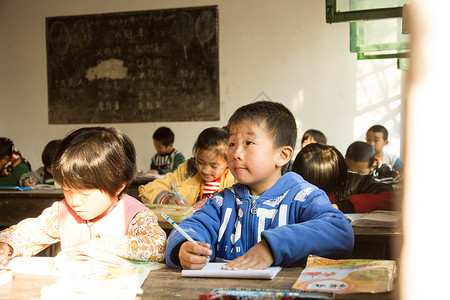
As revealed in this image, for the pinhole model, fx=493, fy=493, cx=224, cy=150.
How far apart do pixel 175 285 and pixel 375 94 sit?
5.78m

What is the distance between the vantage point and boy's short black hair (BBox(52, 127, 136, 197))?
1.43 meters

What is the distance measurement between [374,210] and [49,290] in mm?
1785

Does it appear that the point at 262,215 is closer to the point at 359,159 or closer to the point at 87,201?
the point at 87,201

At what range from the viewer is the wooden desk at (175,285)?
0.91 meters

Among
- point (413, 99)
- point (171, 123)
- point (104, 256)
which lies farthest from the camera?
point (171, 123)

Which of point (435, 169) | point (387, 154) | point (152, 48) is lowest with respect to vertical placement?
point (387, 154)

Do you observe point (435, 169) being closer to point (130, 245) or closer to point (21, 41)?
point (130, 245)

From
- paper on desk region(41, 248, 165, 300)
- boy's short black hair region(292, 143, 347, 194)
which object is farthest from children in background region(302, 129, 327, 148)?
paper on desk region(41, 248, 165, 300)

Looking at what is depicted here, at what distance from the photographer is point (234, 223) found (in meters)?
1.43

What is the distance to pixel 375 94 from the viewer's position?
6309 mm

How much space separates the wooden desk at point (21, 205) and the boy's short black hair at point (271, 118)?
1933 millimetres

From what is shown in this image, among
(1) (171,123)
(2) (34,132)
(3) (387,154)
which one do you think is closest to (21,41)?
(2) (34,132)

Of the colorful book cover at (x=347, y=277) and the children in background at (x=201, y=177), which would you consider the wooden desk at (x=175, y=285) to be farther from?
the children in background at (x=201, y=177)

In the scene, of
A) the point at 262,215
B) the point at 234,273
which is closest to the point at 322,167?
the point at 262,215
